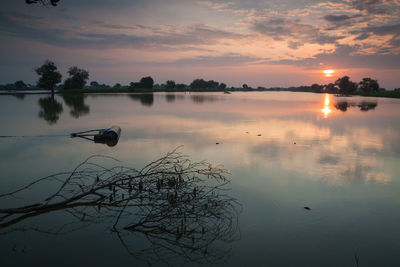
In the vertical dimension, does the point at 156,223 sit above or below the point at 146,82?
below

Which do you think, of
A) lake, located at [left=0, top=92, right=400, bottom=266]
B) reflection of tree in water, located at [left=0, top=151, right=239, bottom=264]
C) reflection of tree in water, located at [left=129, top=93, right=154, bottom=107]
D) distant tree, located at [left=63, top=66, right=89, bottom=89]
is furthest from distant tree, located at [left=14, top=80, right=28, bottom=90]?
reflection of tree in water, located at [left=0, top=151, right=239, bottom=264]

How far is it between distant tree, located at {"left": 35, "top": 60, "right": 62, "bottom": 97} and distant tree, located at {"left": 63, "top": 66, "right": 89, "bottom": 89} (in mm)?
19642

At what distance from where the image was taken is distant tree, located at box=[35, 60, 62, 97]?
331ft

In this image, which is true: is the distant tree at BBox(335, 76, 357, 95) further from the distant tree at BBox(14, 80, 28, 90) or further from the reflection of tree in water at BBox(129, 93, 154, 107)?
the distant tree at BBox(14, 80, 28, 90)

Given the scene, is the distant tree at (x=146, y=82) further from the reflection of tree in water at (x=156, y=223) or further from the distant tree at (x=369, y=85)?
the reflection of tree in water at (x=156, y=223)

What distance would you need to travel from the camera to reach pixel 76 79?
123500mm

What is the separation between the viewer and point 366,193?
27.2ft

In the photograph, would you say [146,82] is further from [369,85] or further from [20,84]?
[369,85]

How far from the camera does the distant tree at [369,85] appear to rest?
458 ft

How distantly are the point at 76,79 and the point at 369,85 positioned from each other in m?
165

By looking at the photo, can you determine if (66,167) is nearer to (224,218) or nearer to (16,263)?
(16,263)

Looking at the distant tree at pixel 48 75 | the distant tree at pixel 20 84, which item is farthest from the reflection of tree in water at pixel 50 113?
the distant tree at pixel 20 84

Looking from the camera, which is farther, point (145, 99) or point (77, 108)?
point (145, 99)

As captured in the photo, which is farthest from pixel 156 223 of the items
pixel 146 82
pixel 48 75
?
pixel 146 82
